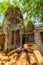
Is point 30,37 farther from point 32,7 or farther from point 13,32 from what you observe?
point 32,7

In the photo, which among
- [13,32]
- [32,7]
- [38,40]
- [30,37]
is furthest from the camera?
[32,7]

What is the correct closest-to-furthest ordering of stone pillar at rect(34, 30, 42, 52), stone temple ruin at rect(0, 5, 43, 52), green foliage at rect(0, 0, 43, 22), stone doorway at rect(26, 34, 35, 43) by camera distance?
stone pillar at rect(34, 30, 42, 52) < stone temple ruin at rect(0, 5, 43, 52) < stone doorway at rect(26, 34, 35, 43) < green foliage at rect(0, 0, 43, 22)

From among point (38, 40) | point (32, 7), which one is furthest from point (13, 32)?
point (32, 7)

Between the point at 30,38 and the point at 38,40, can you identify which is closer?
the point at 38,40

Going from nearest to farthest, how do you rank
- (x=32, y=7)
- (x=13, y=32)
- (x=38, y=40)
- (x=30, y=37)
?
(x=38, y=40) → (x=13, y=32) → (x=30, y=37) → (x=32, y=7)

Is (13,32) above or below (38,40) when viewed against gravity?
above

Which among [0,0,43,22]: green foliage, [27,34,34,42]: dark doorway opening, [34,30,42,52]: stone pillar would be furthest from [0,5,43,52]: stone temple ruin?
[0,0,43,22]: green foliage

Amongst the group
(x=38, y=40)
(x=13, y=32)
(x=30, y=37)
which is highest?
(x=13, y=32)

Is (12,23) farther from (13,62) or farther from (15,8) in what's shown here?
(13,62)

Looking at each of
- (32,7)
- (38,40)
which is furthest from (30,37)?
(32,7)

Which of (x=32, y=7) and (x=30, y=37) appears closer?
(x=30, y=37)

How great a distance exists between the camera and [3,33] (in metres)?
6.38

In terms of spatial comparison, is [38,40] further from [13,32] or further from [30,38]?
[13,32]

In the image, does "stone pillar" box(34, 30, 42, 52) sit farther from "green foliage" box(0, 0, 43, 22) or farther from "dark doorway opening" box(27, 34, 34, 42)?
"green foliage" box(0, 0, 43, 22)
